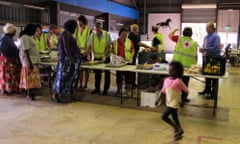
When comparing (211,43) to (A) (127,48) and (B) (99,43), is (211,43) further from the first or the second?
(B) (99,43)

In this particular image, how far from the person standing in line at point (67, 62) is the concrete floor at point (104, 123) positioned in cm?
31

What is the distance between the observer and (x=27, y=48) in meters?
4.56

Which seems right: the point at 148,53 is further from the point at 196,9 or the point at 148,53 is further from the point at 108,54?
the point at 196,9

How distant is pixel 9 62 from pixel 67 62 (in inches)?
57.8

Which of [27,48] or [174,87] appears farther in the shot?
[27,48]

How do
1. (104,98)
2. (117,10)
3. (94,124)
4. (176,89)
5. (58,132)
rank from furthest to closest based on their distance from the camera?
(117,10), (104,98), (94,124), (58,132), (176,89)

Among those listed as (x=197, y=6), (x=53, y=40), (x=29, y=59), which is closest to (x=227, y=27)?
(x=197, y=6)

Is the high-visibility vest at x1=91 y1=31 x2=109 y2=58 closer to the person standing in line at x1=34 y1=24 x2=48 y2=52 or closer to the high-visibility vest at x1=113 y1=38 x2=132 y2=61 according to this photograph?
the high-visibility vest at x1=113 y1=38 x2=132 y2=61

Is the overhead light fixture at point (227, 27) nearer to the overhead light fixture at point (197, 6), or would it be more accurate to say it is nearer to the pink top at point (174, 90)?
the overhead light fixture at point (197, 6)

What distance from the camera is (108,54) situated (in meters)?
5.25

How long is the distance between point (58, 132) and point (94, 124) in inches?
20.7

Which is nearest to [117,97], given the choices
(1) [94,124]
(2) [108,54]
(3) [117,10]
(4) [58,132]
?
(2) [108,54]

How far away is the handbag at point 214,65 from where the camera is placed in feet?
12.1

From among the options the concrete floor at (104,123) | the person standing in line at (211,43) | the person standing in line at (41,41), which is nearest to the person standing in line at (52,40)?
the person standing in line at (41,41)
